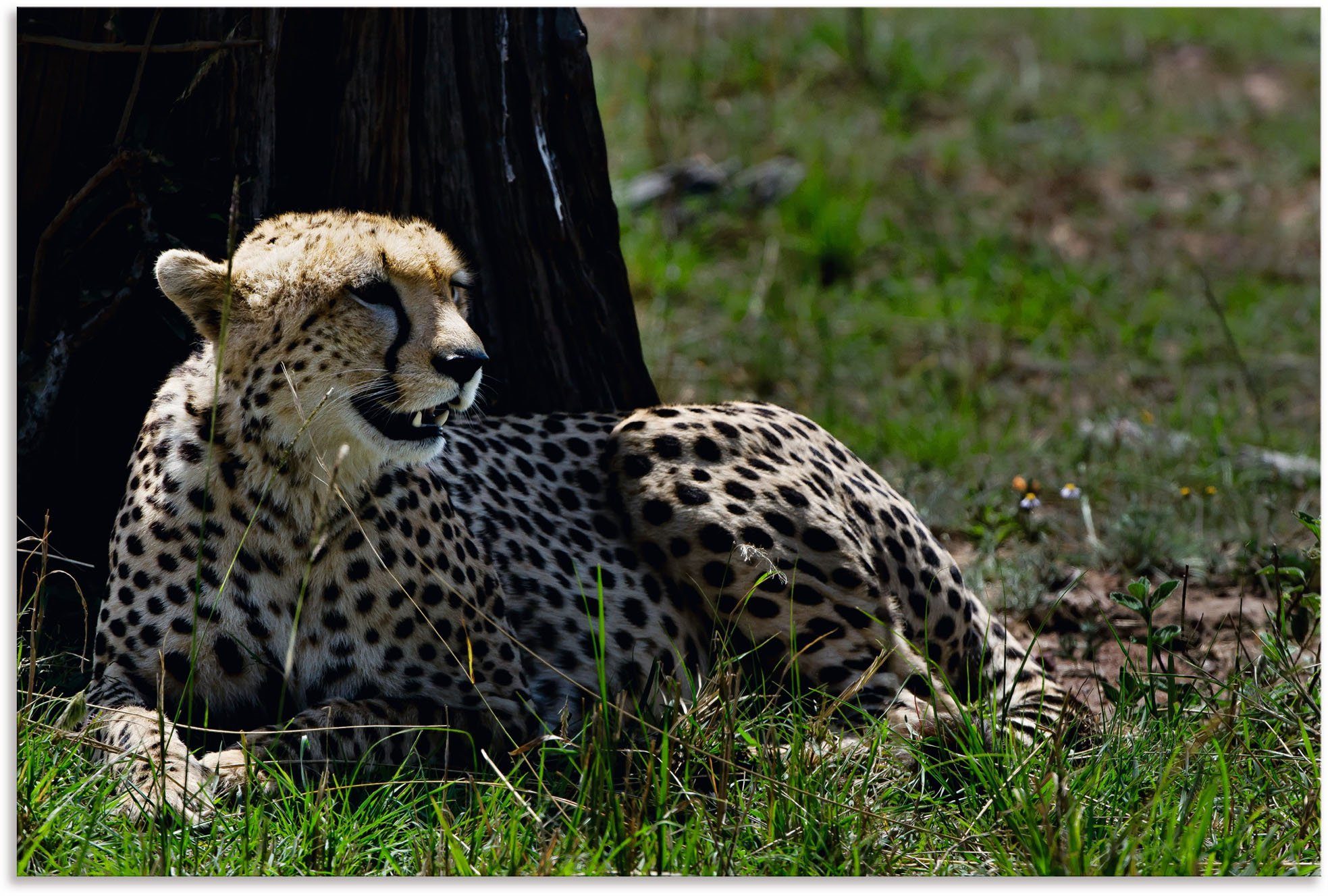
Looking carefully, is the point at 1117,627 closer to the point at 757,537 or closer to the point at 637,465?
the point at 757,537

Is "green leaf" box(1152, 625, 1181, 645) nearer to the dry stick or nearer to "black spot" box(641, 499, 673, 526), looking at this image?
"black spot" box(641, 499, 673, 526)

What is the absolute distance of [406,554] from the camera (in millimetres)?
2832

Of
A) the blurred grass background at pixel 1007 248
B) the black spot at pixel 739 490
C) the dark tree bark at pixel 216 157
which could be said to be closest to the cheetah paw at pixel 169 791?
the dark tree bark at pixel 216 157

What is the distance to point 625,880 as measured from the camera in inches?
91.5

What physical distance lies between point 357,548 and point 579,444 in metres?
0.76

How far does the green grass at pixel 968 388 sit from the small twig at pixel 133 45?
1.25m

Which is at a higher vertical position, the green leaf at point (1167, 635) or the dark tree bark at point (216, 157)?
the dark tree bark at point (216, 157)

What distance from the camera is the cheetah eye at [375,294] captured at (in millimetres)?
2611

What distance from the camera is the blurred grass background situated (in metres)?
4.67

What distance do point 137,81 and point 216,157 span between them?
0.22m

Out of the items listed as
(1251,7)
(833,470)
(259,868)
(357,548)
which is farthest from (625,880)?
(1251,7)

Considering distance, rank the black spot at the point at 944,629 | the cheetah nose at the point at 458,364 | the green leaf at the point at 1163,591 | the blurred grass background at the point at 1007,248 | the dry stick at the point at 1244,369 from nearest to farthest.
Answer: the cheetah nose at the point at 458,364
the green leaf at the point at 1163,591
the black spot at the point at 944,629
the dry stick at the point at 1244,369
the blurred grass background at the point at 1007,248

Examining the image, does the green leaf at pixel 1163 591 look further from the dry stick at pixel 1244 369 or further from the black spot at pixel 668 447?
the dry stick at pixel 1244 369

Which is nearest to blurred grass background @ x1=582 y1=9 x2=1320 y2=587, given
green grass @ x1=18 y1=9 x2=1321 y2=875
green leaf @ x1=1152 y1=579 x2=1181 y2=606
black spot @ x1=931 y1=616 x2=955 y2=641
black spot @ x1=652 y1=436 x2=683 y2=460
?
green grass @ x1=18 y1=9 x2=1321 y2=875
